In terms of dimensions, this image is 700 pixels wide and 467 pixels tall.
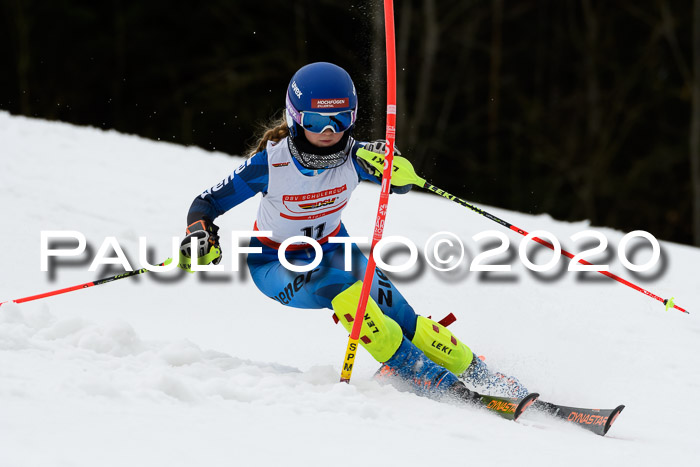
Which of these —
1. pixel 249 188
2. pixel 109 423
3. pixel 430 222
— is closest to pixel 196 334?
pixel 249 188

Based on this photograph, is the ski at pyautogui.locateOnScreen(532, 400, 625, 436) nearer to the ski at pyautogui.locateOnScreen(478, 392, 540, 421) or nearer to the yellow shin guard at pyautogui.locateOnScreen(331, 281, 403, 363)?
the ski at pyautogui.locateOnScreen(478, 392, 540, 421)

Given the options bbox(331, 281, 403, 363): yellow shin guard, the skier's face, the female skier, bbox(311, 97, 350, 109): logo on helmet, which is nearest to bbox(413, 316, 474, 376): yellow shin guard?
the female skier

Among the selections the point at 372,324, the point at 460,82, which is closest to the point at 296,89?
the point at 372,324

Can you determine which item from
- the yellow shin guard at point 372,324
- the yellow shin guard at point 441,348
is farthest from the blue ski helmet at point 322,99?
the yellow shin guard at point 441,348

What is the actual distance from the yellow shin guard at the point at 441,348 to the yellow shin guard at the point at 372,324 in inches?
9.8

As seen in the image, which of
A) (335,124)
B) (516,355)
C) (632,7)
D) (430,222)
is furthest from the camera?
(632,7)

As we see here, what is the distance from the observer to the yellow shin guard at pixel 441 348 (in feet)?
11.8

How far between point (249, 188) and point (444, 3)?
43.8ft

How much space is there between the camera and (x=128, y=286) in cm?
552

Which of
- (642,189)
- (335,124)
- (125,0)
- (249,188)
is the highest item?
(125,0)

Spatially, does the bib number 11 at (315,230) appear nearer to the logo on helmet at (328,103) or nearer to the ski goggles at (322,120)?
the ski goggles at (322,120)

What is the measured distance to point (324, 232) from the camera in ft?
12.9

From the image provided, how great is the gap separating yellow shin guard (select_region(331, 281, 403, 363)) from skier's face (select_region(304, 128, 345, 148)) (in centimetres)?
64

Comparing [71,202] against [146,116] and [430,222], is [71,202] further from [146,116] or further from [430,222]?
[146,116]
